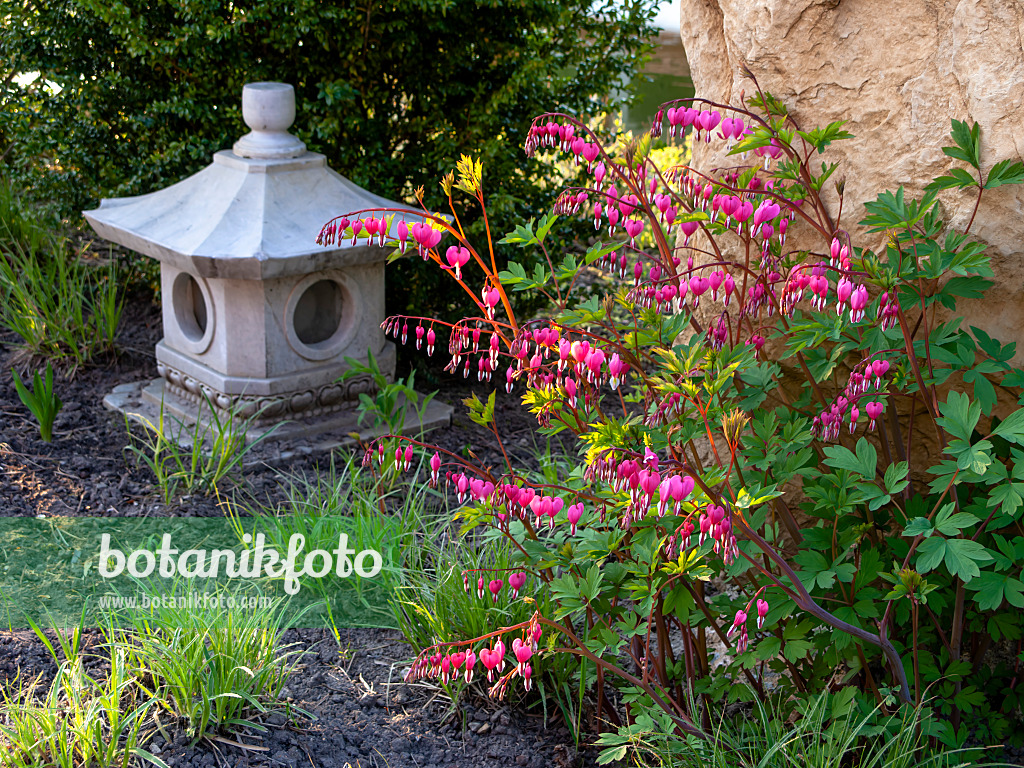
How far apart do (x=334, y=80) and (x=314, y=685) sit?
9.65 feet

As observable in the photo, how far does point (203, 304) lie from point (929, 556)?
11.7ft

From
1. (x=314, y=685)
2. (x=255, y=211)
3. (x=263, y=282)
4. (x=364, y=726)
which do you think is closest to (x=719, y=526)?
(x=364, y=726)

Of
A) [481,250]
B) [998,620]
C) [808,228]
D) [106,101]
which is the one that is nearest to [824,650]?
[998,620]

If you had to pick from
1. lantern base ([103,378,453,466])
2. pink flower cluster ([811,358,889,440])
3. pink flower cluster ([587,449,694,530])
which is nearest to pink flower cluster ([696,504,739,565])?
pink flower cluster ([587,449,694,530])

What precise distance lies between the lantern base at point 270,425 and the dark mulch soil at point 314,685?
10cm

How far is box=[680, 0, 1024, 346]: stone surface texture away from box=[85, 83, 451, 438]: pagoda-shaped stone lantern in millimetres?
1994

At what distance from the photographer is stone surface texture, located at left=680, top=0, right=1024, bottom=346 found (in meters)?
2.11

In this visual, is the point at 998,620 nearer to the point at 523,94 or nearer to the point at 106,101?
the point at 523,94

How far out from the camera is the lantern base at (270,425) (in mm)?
3896

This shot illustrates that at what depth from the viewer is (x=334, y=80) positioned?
4.43 metres

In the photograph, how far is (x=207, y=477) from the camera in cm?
362

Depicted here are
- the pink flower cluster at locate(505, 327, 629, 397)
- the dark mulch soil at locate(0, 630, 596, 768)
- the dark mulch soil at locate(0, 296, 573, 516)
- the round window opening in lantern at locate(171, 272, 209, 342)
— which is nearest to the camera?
the pink flower cluster at locate(505, 327, 629, 397)

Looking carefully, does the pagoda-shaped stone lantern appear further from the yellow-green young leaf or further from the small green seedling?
the yellow-green young leaf

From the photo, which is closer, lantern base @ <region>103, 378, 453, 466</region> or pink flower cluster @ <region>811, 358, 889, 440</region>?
pink flower cluster @ <region>811, 358, 889, 440</region>
